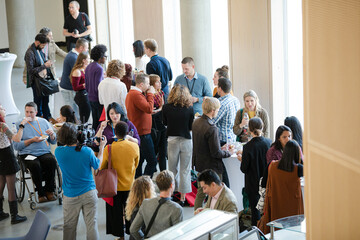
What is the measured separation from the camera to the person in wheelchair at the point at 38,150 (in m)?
6.84

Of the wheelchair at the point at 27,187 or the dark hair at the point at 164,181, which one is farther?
the wheelchair at the point at 27,187

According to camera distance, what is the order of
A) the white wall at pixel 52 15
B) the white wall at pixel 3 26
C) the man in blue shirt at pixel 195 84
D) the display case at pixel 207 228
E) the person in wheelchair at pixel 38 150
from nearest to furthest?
1. the display case at pixel 207 228
2. the person in wheelchair at pixel 38 150
3. the man in blue shirt at pixel 195 84
4. the white wall at pixel 3 26
5. the white wall at pixel 52 15

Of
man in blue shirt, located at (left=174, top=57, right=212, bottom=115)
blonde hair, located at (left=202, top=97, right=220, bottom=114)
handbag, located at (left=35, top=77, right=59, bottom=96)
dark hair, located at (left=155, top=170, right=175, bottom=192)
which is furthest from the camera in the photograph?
handbag, located at (left=35, top=77, right=59, bottom=96)

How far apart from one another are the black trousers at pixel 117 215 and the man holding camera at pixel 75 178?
34 cm

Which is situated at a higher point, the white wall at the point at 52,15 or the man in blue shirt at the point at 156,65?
the white wall at the point at 52,15

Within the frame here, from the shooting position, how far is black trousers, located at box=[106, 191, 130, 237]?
19.1ft

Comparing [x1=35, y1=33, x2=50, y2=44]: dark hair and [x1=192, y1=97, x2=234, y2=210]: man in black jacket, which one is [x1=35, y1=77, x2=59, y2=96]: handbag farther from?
[x1=192, y1=97, x2=234, y2=210]: man in black jacket

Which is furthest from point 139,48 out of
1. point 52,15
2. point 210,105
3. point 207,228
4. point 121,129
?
point 52,15

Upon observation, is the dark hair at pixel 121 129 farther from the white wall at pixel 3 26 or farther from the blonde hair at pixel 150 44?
the white wall at pixel 3 26

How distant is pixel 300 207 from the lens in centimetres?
496

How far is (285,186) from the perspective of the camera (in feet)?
15.9

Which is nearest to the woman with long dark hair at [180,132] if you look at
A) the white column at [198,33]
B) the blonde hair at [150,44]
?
the blonde hair at [150,44]

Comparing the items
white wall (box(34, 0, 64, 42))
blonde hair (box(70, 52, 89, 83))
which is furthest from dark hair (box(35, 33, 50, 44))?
white wall (box(34, 0, 64, 42))

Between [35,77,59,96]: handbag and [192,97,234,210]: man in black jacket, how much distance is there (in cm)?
423
